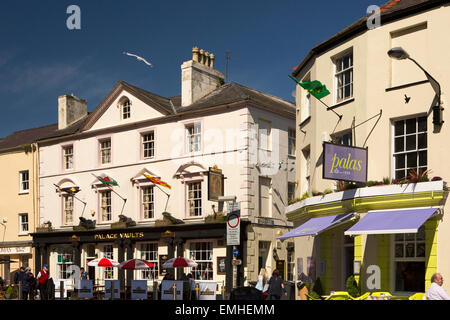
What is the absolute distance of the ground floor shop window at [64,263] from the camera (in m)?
37.0

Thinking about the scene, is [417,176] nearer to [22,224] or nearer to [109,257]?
[109,257]

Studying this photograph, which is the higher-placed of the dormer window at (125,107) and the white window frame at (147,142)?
the dormer window at (125,107)

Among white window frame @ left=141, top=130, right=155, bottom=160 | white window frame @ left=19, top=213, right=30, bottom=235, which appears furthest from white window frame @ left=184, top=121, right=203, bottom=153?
white window frame @ left=19, top=213, right=30, bottom=235

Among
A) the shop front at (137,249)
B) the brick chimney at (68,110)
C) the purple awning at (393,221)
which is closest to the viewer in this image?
the purple awning at (393,221)

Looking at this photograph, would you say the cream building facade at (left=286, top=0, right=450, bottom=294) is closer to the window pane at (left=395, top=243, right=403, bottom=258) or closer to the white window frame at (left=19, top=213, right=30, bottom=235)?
the window pane at (left=395, top=243, right=403, bottom=258)

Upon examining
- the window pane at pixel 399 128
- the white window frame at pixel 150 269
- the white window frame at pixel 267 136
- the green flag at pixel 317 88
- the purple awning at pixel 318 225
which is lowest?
the white window frame at pixel 150 269

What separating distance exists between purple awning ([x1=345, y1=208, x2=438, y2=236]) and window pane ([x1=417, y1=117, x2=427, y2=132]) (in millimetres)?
2302

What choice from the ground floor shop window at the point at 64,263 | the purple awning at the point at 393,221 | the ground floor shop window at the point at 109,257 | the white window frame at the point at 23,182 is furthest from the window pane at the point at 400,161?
the white window frame at the point at 23,182

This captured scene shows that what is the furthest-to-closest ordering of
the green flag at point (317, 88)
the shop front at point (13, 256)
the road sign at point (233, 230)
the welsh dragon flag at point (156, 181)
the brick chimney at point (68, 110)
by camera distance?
the brick chimney at point (68, 110)
the shop front at point (13, 256)
the welsh dragon flag at point (156, 181)
the road sign at point (233, 230)
the green flag at point (317, 88)

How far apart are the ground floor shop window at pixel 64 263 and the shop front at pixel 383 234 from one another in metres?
20.5

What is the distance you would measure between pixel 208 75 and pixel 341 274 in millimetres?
17104

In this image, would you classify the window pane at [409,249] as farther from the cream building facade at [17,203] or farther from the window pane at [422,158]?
the cream building facade at [17,203]

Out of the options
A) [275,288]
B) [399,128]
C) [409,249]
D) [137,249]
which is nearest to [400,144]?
[399,128]
